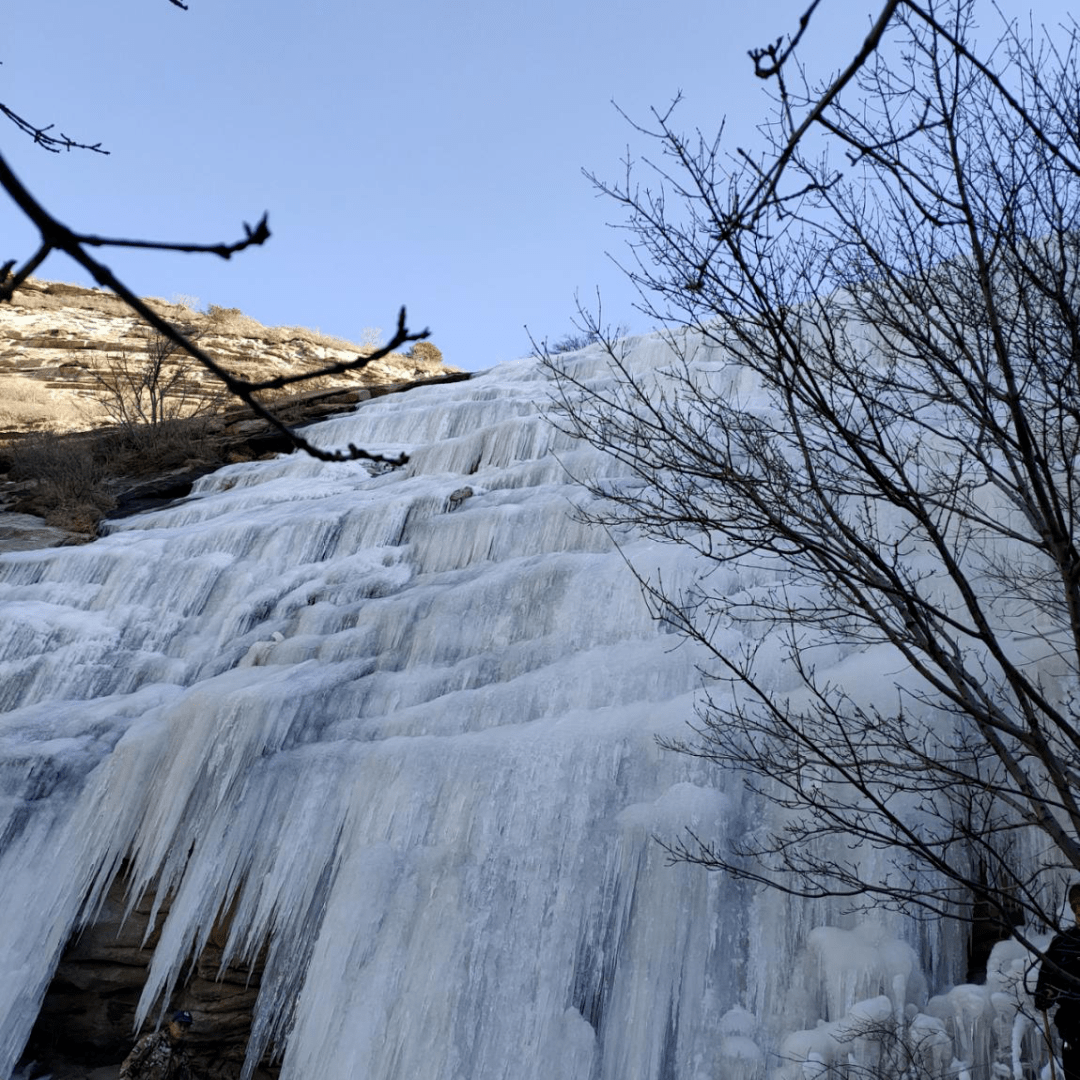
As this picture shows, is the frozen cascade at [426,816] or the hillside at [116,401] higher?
the hillside at [116,401]

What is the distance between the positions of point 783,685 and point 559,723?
1.24 m

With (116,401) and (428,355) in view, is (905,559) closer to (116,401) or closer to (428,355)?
(116,401)

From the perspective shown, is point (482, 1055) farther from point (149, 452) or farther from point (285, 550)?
point (149, 452)

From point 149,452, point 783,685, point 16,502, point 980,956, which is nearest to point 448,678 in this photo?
point 783,685

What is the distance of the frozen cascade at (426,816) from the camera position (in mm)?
3822

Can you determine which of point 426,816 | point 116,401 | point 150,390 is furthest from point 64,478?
point 426,816

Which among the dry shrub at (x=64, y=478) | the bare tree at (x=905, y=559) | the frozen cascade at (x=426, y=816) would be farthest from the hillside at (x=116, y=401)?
the bare tree at (x=905, y=559)

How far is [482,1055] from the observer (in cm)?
395

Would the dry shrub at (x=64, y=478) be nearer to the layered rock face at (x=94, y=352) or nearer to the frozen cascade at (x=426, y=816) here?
the layered rock face at (x=94, y=352)

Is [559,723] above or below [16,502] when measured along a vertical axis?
below

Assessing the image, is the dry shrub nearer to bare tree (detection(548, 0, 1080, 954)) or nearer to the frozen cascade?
the frozen cascade

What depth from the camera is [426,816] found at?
489cm

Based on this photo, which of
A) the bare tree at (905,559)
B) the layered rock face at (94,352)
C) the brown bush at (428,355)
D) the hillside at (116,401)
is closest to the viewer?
the bare tree at (905,559)

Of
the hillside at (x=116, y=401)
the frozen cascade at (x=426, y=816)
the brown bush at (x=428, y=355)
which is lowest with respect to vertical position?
the frozen cascade at (x=426, y=816)
